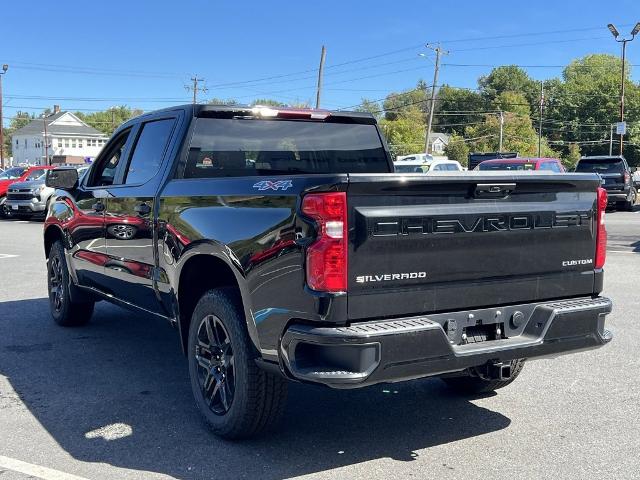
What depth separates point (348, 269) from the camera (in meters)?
3.31

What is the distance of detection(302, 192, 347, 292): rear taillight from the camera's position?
10.8 feet

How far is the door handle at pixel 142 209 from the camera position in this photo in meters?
4.93

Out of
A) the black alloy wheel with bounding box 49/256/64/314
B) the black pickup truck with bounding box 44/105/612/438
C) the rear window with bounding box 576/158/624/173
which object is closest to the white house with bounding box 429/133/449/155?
the rear window with bounding box 576/158/624/173

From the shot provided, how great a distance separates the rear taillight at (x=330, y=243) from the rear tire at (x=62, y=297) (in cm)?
405

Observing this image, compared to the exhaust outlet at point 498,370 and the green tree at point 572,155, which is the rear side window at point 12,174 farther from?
the green tree at point 572,155

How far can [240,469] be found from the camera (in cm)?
373

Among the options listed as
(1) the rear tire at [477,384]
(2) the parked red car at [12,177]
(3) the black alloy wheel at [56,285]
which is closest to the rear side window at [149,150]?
(3) the black alloy wheel at [56,285]

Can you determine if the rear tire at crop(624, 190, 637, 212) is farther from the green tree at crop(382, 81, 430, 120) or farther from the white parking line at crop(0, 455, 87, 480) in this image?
the green tree at crop(382, 81, 430, 120)

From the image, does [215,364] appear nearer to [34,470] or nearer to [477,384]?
[34,470]

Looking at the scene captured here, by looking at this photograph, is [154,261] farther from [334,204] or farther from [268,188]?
[334,204]

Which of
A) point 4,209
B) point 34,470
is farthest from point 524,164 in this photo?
point 34,470

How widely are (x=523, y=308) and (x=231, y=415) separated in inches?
66.5

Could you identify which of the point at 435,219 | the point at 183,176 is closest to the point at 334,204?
the point at 435,219

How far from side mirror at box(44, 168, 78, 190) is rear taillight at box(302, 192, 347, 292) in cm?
361
